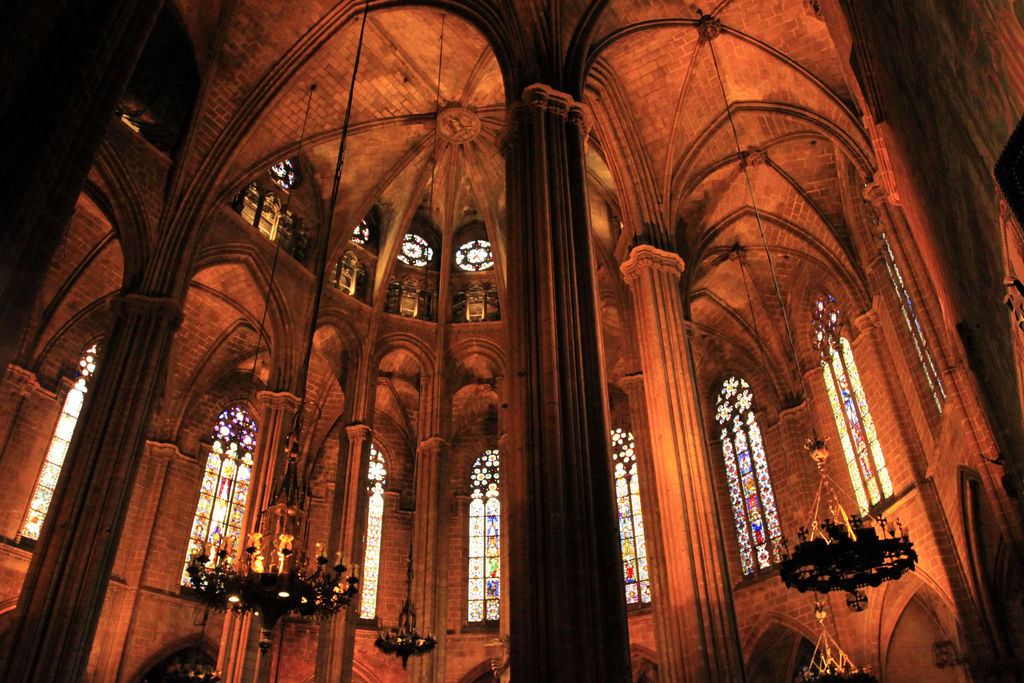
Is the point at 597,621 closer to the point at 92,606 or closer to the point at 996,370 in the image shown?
the point at 996,370

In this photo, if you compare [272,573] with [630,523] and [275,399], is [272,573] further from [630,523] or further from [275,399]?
[630,523]

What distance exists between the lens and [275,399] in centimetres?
1670

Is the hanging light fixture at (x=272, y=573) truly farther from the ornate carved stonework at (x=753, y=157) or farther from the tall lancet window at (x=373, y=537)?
the ornate carved stonework at (x=753, y=157)

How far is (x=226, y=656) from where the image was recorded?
45.8 ft

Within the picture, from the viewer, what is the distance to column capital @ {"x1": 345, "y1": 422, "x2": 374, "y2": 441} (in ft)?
57.3

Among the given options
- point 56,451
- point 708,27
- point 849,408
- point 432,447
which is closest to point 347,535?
point 432,447

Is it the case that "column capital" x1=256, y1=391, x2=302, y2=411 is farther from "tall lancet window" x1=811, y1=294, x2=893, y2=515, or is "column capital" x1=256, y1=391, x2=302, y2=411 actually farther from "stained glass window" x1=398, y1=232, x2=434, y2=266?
"tall lancet window" x1=811, y1=294, x2=893, y2=515

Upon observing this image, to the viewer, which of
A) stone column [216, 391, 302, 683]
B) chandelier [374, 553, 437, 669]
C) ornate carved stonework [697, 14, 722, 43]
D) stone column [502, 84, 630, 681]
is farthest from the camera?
ornate carved stonework [697, 14, 722, 43]

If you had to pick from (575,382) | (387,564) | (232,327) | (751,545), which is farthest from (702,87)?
(387,564)

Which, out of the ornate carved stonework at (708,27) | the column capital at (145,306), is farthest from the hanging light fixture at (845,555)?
the column capital at (145,306)

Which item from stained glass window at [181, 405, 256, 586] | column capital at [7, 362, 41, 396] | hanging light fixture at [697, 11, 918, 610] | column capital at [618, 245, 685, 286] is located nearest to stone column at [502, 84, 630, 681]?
hanging light fixture at [697, 11, 918, 610]

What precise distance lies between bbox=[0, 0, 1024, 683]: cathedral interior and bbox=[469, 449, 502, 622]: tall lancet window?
121mm

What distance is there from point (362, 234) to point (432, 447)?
21.7 feet

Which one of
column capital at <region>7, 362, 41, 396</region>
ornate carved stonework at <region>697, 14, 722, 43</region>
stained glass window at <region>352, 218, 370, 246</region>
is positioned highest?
stained glass window at <region>352, 218, 370, 246</region>
